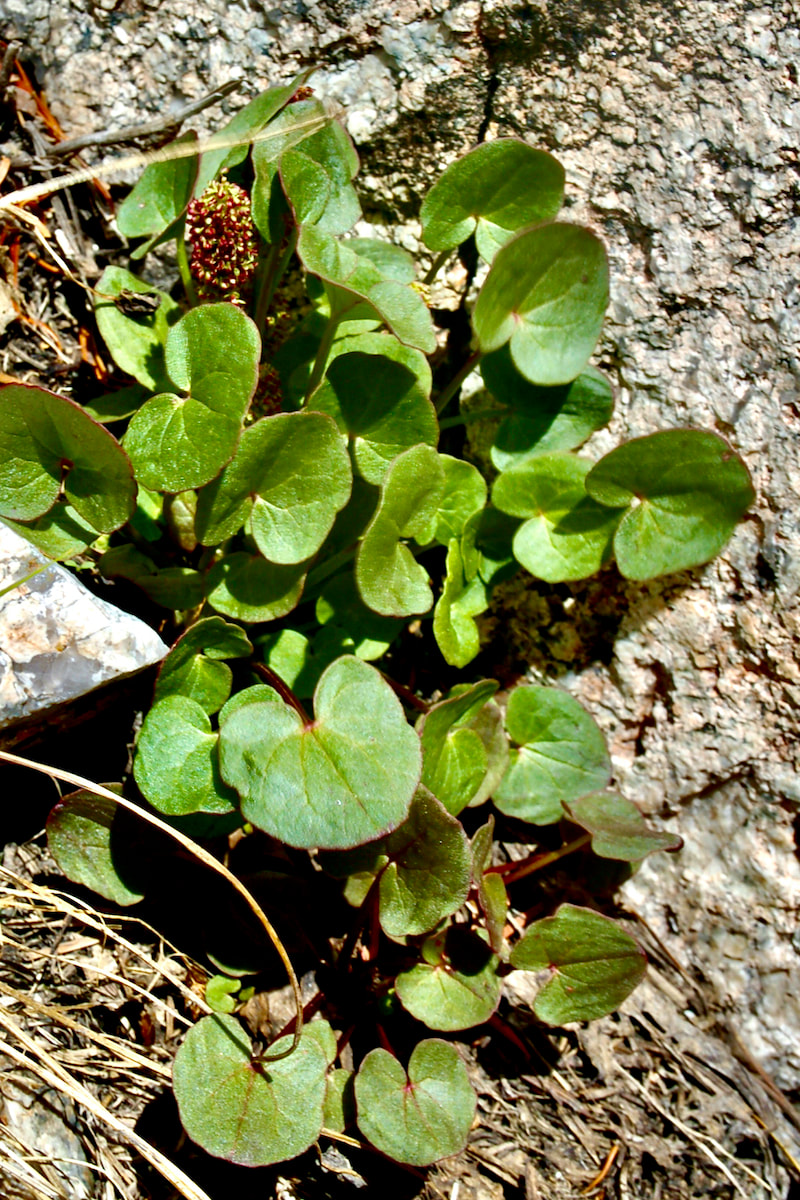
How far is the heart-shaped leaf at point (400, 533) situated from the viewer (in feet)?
4.19

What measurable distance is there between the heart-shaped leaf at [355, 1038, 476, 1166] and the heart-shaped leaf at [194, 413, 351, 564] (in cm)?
74

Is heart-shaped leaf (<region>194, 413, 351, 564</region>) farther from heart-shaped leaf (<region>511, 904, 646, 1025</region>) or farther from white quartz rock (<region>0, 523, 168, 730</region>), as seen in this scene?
heart-shaped leaf (<region>511, 904, 646, 1025</region>)

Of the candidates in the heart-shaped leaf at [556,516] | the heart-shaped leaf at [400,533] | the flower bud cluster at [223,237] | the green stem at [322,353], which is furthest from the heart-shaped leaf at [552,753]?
the flower bud cluster at [223,237]

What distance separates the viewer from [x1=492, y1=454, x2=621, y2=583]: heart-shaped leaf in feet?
4.89

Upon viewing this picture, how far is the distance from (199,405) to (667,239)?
0.84 metres

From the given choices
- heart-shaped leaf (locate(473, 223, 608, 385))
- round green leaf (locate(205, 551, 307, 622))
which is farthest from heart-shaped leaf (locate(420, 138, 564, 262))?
round green leaf (locate(205, 551, 307, 622))

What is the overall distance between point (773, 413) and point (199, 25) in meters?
1.22

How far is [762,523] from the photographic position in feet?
5.07

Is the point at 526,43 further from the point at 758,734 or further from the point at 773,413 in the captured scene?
the point at 758,734

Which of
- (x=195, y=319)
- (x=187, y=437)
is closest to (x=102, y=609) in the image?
(x=187, y=437)

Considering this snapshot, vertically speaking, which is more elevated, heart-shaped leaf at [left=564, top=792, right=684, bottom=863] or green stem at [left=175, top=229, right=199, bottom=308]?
green stem at [left=175, top=229, right=199, bottom=308]

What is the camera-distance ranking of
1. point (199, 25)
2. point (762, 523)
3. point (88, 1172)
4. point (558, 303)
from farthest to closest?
point (199, 25)
point (762, 523)
point (558, 303)
point (88, 1172)

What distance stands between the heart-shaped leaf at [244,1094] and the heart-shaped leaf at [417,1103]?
8cm

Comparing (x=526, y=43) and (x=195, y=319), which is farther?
(x=526, y=43)
